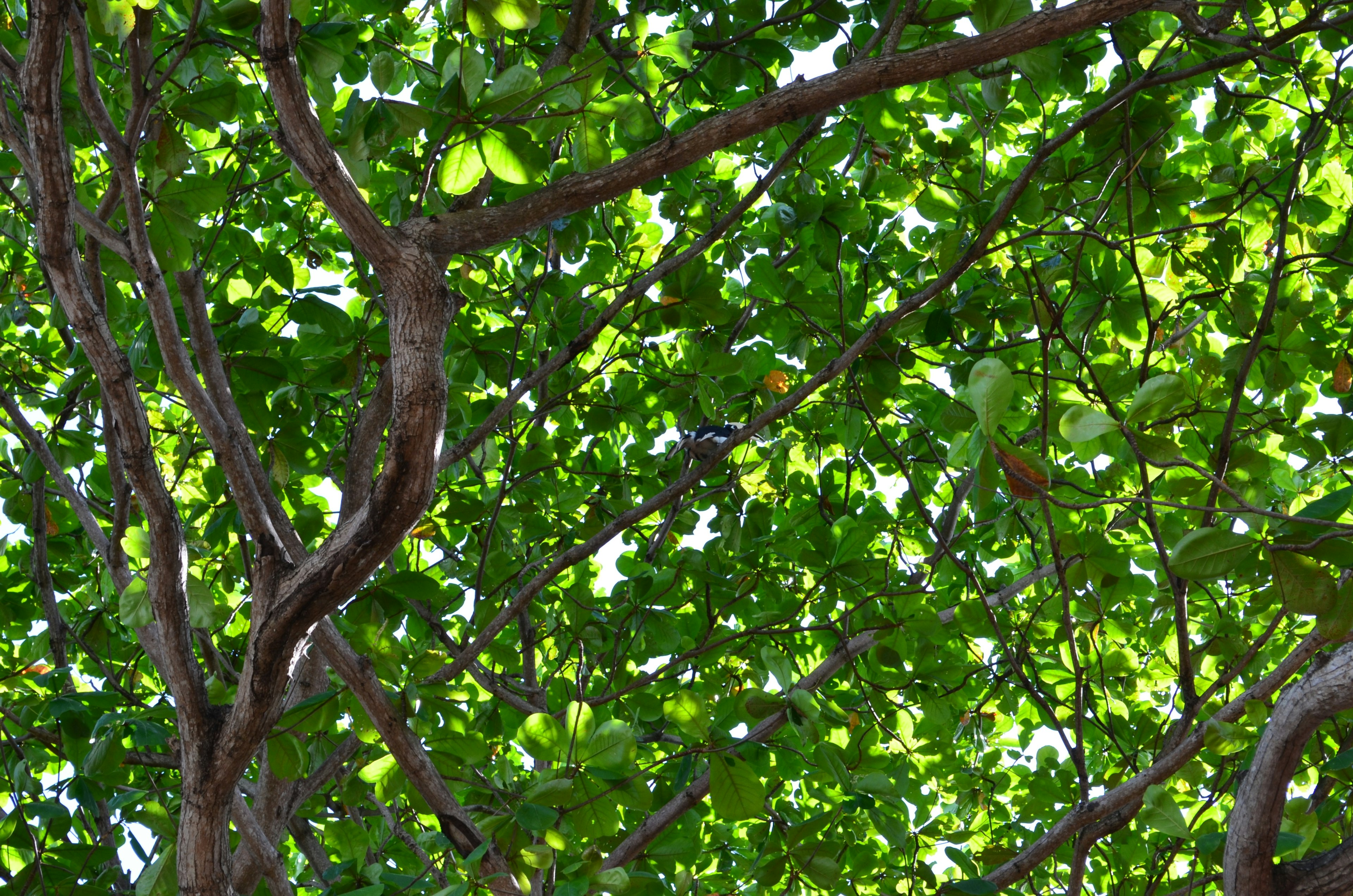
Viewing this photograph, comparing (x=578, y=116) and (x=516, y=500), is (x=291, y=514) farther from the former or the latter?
(x=578, y=116)

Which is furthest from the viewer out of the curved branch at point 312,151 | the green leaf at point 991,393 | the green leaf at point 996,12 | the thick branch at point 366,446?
the thick branch at point 366,446

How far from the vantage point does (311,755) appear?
2.79 meters

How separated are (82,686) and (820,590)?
2.94 meters

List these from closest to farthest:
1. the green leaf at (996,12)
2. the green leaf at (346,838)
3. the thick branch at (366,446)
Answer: the green leaf at (996,12) < the green leaf at (346,838) < the thick branch at (366,446)

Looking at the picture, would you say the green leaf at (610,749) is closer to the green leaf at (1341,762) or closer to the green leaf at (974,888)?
the green leaf at (974,888)

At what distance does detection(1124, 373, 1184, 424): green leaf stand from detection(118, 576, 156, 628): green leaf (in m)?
1.94

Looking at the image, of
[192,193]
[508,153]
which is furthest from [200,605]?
[508,153]

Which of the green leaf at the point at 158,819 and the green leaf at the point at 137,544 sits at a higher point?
the green leaf at the point at 137,544

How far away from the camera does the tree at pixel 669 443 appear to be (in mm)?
1796

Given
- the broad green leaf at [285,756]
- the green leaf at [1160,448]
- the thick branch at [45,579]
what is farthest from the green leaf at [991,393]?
the thick branch at [45,579]

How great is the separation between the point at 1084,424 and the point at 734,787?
111 cm

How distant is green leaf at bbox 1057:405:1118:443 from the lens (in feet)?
4.50

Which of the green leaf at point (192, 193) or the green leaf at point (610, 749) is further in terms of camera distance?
the green leaf at point (192, 193)

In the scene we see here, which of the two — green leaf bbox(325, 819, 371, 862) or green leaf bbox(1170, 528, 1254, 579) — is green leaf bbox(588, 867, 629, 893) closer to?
green leaf bbox(325, 819, 371, 862)
